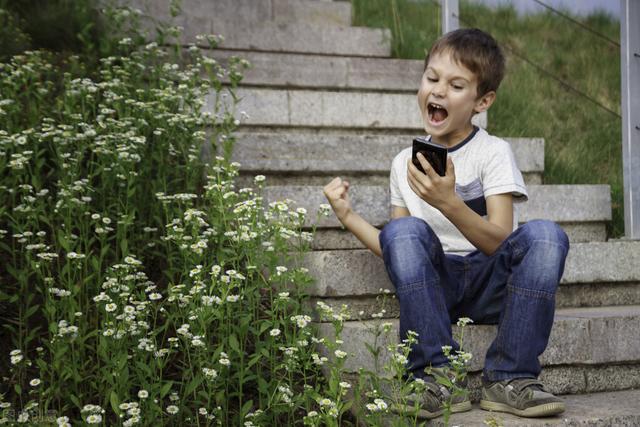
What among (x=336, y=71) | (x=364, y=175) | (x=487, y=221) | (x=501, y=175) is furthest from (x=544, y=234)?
(x=336, y=71)

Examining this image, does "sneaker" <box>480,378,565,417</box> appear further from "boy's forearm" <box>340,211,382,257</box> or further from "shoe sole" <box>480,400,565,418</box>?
"boy's forearm" <box>340,211,382,257</box>

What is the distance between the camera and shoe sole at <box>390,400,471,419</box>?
2.23 meters

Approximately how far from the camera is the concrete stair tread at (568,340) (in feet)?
9.03

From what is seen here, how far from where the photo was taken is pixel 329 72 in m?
5.21

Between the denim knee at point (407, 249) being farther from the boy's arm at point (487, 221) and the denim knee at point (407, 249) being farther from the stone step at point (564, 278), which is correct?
the stone step at point (564, 278)

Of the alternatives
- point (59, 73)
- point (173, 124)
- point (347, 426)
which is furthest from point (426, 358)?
point (59, 73)

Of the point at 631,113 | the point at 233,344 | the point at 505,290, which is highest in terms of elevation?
the point at 631,113

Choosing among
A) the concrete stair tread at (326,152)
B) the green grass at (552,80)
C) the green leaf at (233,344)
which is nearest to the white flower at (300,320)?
the green leaf at (233,344)

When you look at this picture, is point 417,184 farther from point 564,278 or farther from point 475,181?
point 564,278

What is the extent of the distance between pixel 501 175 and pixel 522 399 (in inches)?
29.6

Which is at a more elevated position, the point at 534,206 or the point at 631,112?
the point at 631,112

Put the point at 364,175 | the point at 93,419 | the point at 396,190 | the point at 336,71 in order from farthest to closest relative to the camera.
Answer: the point at 336,71 < the point at 364,175 < the point at 396,190 < the point at 93,419

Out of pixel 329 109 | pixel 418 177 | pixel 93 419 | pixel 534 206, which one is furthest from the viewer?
pixel 329 109

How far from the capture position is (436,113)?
2.89 m
